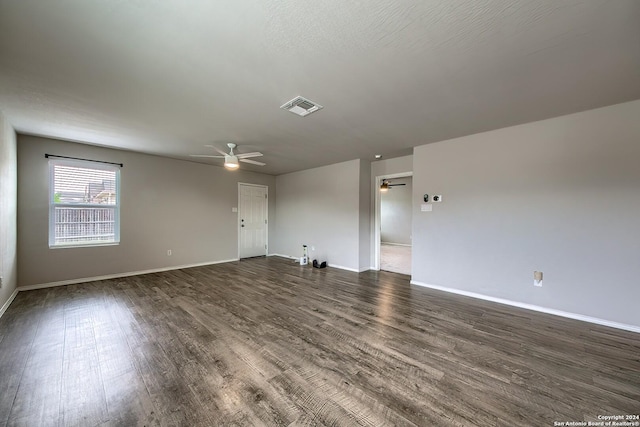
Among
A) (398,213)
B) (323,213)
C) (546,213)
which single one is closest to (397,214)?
(398,213)

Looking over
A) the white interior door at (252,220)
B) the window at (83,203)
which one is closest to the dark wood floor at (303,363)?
the window at (83,203)

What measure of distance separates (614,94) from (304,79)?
3.30 m

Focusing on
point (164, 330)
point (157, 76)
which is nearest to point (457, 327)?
point (164, 330)

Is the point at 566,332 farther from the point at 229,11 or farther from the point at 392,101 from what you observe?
the point at 229,11

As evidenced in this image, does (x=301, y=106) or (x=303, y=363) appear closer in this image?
(x=303, y=363)

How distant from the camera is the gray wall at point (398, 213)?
980 centimetres

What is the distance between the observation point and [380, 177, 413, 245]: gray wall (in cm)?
980

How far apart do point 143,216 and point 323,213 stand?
158 inches

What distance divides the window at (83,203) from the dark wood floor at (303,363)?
1.20 m

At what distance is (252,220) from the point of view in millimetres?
6980

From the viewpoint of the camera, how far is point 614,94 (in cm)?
252

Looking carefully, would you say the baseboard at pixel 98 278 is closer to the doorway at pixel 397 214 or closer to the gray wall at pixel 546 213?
the gray wall at pixel 546 213

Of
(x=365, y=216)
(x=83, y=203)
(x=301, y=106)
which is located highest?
(x=301, y=106)

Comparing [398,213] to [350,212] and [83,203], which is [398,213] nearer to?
[350,212]
